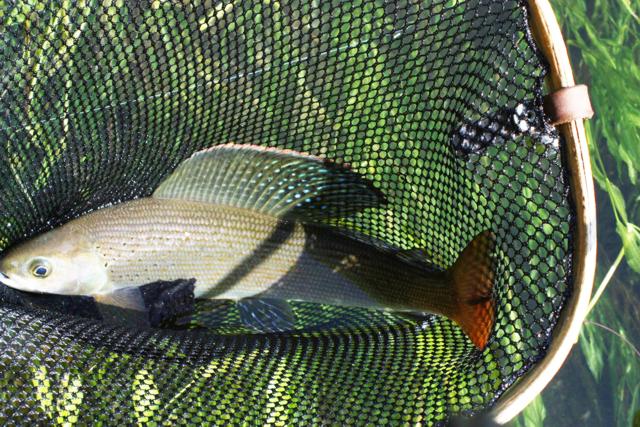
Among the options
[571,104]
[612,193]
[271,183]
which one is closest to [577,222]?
[571,104]

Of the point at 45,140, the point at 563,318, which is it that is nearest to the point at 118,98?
the point at 45,140

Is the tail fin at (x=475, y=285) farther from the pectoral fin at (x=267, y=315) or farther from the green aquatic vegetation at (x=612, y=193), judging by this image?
the green aquatic vegetation at (x=612, y=193)

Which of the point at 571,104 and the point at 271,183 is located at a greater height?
the point at 571,104

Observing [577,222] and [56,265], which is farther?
[56,265]

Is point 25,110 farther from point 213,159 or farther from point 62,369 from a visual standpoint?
point 62,369

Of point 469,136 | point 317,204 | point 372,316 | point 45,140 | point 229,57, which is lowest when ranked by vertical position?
point 372,316

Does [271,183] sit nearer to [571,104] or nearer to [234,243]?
[234,243]

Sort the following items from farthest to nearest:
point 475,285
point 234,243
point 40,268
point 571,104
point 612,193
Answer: point 612,193 < point 234,243 < point 40,268 < point 475,285 < point 571,104

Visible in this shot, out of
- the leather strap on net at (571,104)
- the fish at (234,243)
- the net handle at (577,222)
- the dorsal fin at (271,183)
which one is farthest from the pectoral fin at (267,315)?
the leather strap on net at (571,104)
